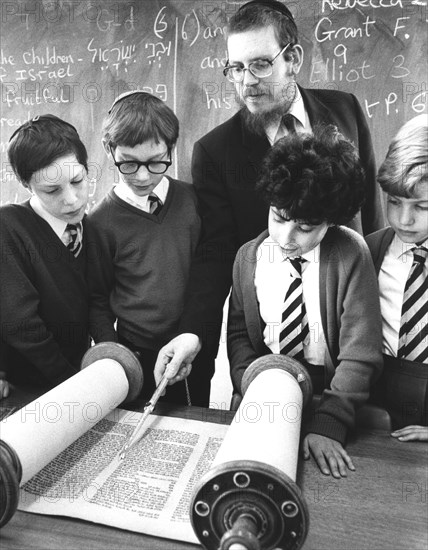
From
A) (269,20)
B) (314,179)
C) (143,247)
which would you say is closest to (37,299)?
(143,247)

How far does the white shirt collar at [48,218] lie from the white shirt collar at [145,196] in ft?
0.64

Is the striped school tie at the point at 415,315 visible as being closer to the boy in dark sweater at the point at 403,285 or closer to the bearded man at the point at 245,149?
the boy in dark sweater at the point at 403,285

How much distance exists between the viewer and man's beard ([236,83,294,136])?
134cm

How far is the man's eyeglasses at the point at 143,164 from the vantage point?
142 centimetres

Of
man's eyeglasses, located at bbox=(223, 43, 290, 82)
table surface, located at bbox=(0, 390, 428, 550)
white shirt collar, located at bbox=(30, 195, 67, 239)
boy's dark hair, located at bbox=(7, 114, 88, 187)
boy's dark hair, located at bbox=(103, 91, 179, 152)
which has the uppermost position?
man's eyeglasses, located at bbox=(223, 43, 290, 82)

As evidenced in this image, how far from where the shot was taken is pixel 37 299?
143 centimetres

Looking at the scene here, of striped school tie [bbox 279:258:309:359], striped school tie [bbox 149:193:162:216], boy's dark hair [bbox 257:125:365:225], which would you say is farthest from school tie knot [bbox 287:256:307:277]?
striped school tie [bbox 149:193:162:216]

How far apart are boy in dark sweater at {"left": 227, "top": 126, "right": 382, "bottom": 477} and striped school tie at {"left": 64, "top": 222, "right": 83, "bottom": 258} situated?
49cm

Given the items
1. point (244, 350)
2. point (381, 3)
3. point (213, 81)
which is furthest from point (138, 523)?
point (381, 3)

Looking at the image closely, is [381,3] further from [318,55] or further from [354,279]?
[354,279]

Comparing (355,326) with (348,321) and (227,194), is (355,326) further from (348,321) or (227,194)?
(227,194)

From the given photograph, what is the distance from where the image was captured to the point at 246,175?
4.58ft

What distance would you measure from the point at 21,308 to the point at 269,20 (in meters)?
1.03

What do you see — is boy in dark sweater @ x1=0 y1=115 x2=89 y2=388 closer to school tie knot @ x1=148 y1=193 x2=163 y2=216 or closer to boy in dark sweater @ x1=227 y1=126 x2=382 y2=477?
school tie knot @ x1=148 y1=193 x2=163 y2=216
